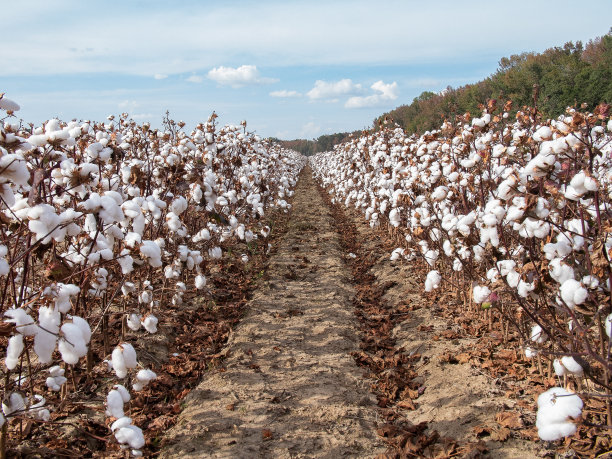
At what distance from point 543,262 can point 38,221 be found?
9.54 feet

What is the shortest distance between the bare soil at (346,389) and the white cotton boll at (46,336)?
141 cm

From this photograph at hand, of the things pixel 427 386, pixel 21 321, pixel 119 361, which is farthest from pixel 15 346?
pixel 427 386


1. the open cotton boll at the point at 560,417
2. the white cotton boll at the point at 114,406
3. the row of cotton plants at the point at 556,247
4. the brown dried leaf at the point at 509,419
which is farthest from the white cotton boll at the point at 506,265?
the white cotton boll at the point at 114,406

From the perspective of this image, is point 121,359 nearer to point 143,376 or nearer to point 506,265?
point 143,376

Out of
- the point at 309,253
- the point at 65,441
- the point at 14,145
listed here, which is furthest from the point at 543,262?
the point at 309,253

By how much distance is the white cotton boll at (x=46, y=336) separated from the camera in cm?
192

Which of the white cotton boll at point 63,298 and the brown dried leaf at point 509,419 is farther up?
the white cotton boll at point 63,298

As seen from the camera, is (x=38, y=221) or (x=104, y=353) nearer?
(x=38, y=221)

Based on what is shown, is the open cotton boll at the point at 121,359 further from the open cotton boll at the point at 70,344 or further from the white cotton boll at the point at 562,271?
the white cotton boll at the point at 562,271

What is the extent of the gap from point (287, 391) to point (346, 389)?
1.62ft

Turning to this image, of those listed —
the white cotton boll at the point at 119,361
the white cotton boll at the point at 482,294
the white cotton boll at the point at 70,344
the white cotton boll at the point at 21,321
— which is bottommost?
the white cotton boll at the point at 482,294

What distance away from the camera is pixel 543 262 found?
2965 mm

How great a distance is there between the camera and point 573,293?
2.23 meters

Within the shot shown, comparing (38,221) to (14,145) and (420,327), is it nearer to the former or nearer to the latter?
(14,145)
